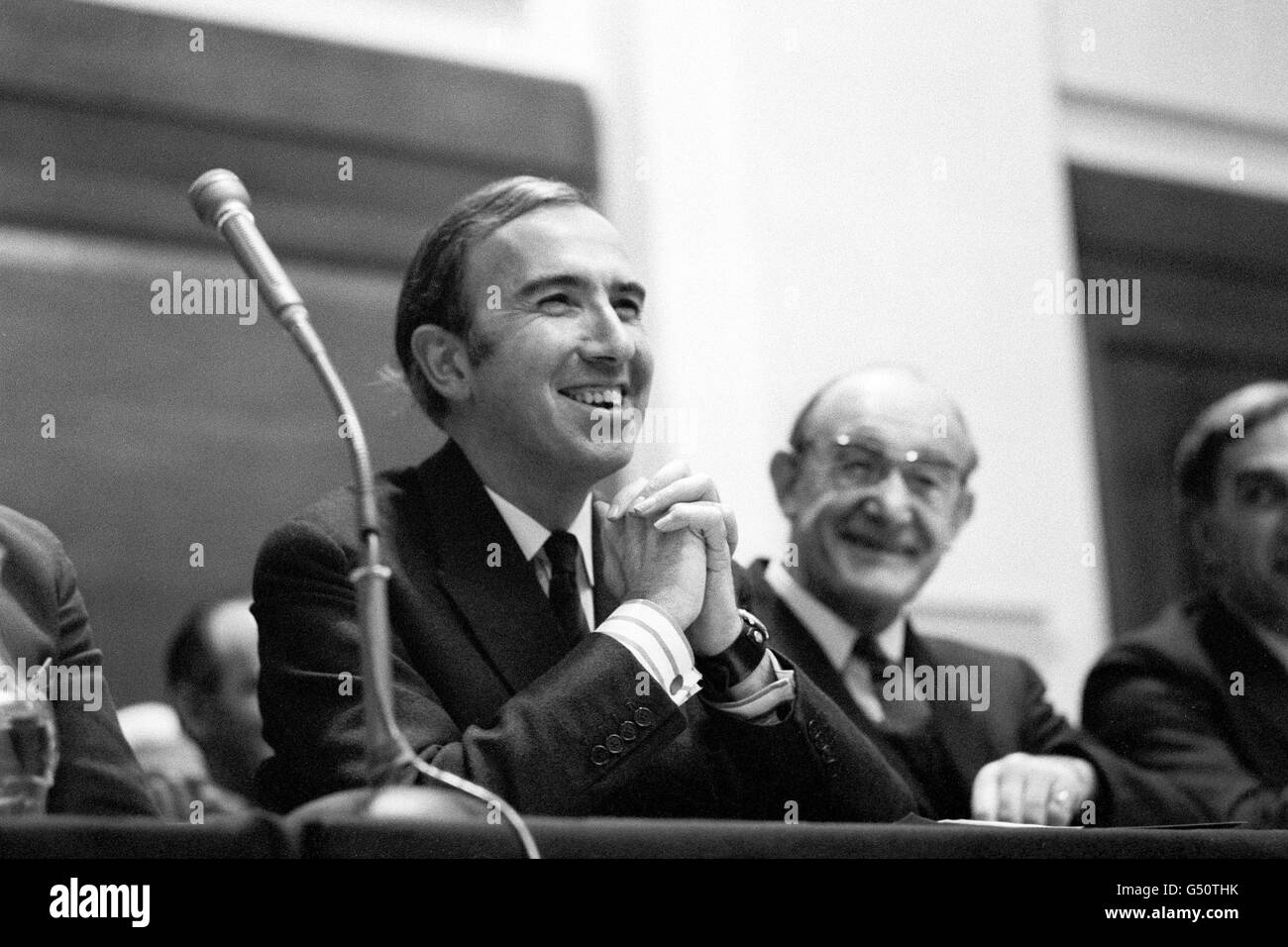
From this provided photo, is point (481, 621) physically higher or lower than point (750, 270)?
lower

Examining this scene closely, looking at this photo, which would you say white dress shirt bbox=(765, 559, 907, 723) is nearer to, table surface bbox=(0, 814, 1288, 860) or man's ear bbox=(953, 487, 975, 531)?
man's ear bbox=(953, 487, 975, 531)

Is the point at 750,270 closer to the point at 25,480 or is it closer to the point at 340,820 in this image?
the point at 25,480

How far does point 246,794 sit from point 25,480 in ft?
3.56

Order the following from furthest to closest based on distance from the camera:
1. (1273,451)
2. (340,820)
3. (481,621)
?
1. (1273,451)
2. (481,621)
3. (340,820)

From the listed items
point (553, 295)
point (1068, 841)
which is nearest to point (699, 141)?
point (553, 295)

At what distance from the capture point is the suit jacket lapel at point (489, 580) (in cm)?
187

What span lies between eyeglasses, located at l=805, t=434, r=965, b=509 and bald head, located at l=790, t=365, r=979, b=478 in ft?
0.09

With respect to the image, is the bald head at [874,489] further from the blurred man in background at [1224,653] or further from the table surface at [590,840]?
the table surface at [590,840]

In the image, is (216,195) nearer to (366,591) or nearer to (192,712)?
(366,591)

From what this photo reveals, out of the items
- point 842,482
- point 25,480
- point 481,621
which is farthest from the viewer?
point 25,480

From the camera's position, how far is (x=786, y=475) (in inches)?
101

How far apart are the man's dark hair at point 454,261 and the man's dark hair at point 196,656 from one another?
120 centimetres

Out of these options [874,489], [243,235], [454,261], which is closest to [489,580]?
[454,261]

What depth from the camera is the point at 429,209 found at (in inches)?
156
